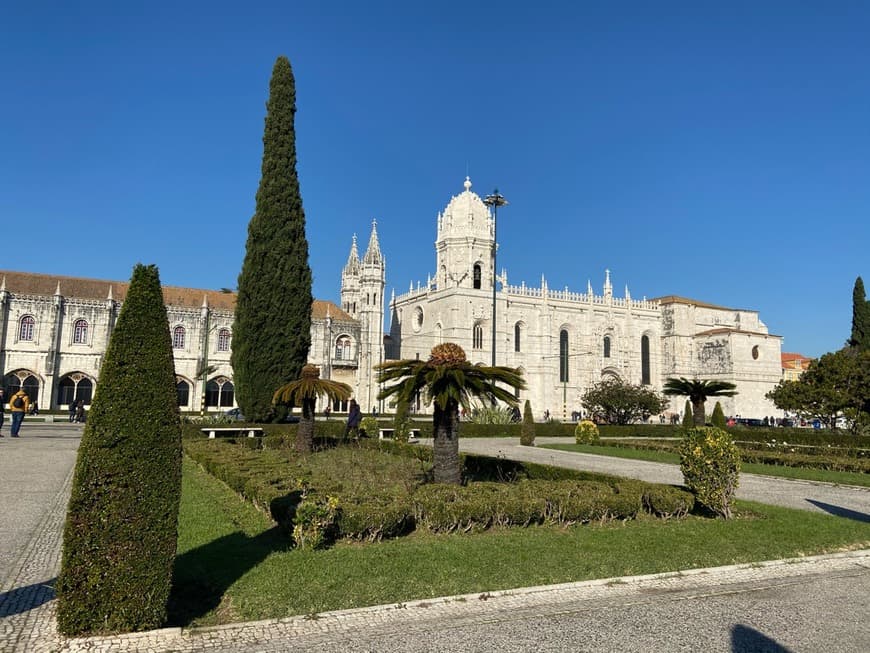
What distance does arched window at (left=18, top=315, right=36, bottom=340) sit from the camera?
4200cm

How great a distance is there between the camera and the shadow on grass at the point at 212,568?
5.75 metres

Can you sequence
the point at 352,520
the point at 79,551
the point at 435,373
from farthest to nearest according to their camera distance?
1. the point at 435,373
2. the point at 352,520
3. the point at 79,551

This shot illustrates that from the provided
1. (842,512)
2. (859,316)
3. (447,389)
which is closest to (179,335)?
(447,389)

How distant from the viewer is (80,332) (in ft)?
142

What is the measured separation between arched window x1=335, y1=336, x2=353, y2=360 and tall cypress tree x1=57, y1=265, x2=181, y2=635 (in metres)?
46.2

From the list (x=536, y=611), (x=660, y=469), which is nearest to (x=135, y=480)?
(x=536, y=611)

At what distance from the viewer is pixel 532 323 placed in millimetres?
56531

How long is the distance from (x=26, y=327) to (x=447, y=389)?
41729 millimetres

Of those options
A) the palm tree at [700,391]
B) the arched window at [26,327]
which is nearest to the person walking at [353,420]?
the palm tree at [700,391]

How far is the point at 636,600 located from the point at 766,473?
13947 millimetres

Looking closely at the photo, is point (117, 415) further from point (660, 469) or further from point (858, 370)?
point (858, 370)

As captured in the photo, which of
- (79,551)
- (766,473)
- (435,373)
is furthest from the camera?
(766,473)

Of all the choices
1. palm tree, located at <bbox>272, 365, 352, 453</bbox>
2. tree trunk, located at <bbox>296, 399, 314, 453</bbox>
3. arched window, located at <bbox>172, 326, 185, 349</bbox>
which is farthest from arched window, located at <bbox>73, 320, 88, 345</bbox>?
tree trunk, located at <bbox>296, 399, 314, 453</bbox>

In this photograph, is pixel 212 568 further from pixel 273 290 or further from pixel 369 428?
pixel 273 290
